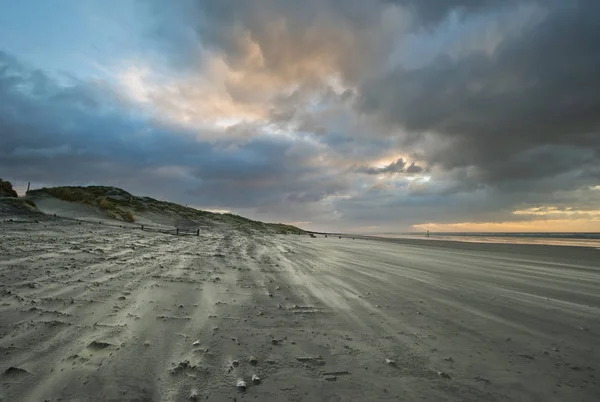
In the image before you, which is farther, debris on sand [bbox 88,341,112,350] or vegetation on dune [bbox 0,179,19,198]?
vegetation on dune [bbox 0,179,19,198]

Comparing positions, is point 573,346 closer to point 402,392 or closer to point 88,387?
point 402,392

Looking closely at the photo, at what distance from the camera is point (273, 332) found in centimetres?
460

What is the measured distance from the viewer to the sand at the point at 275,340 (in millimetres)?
3039

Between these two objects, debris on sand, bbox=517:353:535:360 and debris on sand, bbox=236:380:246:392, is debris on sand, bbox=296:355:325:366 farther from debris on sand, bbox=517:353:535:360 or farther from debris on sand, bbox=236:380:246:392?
debris on sand, bbox=517:353:535:360

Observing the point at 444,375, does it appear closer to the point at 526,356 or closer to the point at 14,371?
the point at 526,356

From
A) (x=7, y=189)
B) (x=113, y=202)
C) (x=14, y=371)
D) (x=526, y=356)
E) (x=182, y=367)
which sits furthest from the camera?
(x=113, y=202)

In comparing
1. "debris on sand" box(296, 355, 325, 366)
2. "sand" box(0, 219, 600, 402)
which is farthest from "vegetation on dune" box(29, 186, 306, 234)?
"debris on sand" box(296, 355, 325, 366)

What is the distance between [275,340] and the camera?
4281 millimetres

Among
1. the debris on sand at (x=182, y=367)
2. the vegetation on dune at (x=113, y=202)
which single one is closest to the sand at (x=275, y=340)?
the debris on sand at (x=182, y=367)

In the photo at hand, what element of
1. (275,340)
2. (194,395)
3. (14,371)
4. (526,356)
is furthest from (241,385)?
(526,356)

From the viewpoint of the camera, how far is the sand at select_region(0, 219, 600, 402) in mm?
3039

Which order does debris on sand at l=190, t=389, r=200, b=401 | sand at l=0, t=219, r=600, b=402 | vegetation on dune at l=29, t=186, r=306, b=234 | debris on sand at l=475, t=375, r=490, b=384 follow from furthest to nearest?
vegetation on dune at l=29, t=186, r=306, b=234, debris on sand at l=475, t=375, r=490, b=384, sand at l=0, t=219, r=600, b=402, debris on sand at l=190, t=389, r=200, b=401

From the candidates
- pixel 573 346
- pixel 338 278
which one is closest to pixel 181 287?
pixel 338 278

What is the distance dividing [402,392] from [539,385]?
167 centimetres
